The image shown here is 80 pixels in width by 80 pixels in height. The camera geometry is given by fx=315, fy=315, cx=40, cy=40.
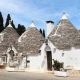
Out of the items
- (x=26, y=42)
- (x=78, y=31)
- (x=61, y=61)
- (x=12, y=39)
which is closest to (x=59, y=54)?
(x=61, y=61)

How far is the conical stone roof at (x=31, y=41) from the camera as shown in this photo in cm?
3978

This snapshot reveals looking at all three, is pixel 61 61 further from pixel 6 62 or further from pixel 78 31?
pixel 6 62

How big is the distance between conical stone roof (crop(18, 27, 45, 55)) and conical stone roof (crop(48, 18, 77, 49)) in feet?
9.95

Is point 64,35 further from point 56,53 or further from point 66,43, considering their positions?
point 56,53

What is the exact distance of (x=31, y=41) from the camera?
4094 centimetres

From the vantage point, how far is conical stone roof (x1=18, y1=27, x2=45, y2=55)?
131 ft

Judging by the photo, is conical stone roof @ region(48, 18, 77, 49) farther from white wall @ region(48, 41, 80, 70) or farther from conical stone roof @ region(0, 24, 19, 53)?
conical stone roof @ region(0, 24, 19, 53)

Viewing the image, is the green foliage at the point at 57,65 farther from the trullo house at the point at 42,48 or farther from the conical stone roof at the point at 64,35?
the conical stone roof at the point at 64,35

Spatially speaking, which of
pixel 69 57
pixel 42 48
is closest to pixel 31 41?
pixel 42 48

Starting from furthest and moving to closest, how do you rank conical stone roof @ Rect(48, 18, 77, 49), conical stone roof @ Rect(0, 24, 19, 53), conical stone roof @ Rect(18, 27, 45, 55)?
conical stone roof @ Rect(0, 24, 19, 53), conical stone roof @ Rect(18, 27, 45, 55), conical stone roof @ Rect(48, 18, 77, 49)

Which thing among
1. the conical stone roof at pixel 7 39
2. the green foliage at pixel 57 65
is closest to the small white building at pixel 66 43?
the green foliage at pixel 57 65

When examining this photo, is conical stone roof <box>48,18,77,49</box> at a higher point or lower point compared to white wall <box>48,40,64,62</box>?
higher

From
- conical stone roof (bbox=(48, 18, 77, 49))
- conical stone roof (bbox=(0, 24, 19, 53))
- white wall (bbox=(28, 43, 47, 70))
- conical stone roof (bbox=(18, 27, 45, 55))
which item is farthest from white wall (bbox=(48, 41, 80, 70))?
conical stone roof (bbox=(0, 24, 19, 53))

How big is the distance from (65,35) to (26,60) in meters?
6.05
